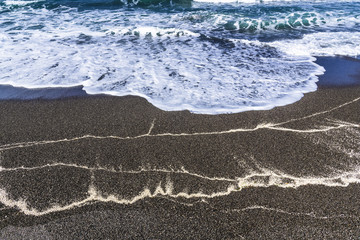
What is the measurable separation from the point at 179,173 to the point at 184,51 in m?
4.80

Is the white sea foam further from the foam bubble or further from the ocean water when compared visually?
the foam bubble

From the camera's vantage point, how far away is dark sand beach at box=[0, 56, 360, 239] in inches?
98.0

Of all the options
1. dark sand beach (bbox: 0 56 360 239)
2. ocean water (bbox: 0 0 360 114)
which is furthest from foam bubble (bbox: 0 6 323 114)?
dark sand beach (bbox: 0 56 360 239)

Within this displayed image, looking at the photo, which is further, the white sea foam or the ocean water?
the white sea foam

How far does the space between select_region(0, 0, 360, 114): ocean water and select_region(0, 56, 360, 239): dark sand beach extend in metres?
0.66

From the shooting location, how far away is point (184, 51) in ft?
23.6

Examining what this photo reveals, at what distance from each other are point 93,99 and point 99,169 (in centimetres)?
204

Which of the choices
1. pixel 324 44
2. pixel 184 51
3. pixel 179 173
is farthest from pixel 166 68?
pixel 324 44

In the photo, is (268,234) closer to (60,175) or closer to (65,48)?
(60,175)

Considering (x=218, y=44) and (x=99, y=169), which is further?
(x=218, y=44)

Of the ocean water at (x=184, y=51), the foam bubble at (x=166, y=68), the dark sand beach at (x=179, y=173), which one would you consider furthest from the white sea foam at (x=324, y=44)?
the dark sand beach at (x=179, y=173)

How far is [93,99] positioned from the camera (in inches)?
192

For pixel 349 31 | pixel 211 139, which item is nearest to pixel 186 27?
pixel 349 31

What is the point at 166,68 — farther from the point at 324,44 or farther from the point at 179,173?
the point at 324,44
